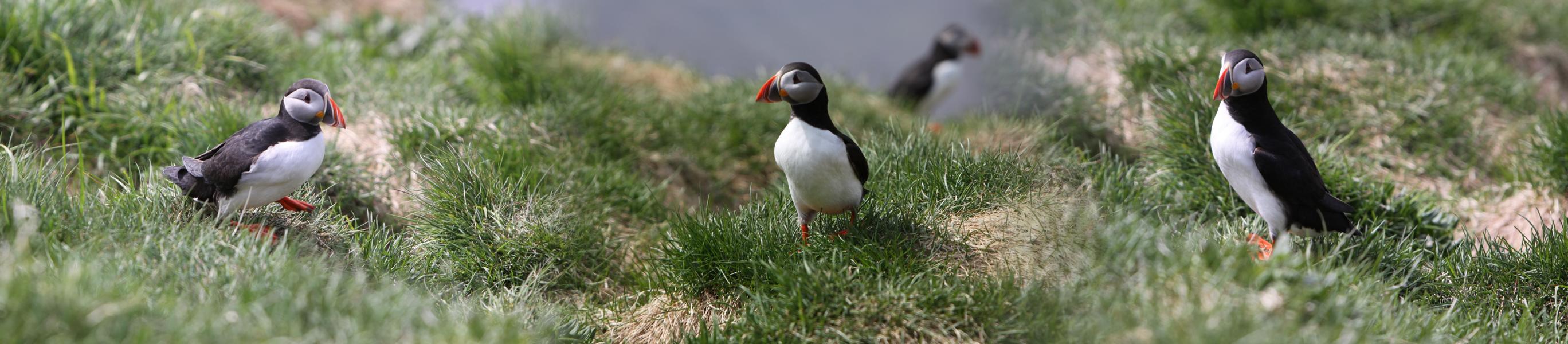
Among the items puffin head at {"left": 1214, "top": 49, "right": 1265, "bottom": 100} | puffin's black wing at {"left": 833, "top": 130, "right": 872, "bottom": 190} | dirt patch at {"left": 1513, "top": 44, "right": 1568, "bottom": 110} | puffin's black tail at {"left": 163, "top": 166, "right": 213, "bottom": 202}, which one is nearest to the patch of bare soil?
puffin head at {"left": 1214, "top": 49, "right": 1265, "bottom": 100}

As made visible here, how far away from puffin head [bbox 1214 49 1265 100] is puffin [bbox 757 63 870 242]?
4.18ft

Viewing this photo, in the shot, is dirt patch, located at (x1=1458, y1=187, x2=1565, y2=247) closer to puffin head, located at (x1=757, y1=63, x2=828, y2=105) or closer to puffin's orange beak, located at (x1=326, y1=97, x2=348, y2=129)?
puffin head, located at (x1=757, y1=63, x2=828, y2=105)

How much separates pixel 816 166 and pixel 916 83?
4.80 metres

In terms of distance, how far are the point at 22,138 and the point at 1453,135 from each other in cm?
729

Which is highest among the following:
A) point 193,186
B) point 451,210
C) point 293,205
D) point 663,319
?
point 193,186

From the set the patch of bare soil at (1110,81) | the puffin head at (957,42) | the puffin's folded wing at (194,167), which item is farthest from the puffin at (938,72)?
the puffin's folded wing at (194,167)

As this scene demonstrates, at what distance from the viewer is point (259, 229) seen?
10.3 ft

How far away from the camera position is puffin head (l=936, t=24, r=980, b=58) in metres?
7.98

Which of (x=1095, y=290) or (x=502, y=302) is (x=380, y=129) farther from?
(x=1095, y=290)

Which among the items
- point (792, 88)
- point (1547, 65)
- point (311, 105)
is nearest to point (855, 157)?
point (792, 88)

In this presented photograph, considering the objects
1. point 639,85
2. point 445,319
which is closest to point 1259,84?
point 445,319

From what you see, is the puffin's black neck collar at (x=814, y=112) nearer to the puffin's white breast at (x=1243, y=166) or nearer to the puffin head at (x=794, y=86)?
the puffin head at (x=794, y=86)

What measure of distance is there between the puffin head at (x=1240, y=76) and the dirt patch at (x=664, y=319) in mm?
1916

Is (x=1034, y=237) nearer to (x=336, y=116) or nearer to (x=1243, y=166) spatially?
(x=1243, y=166)
